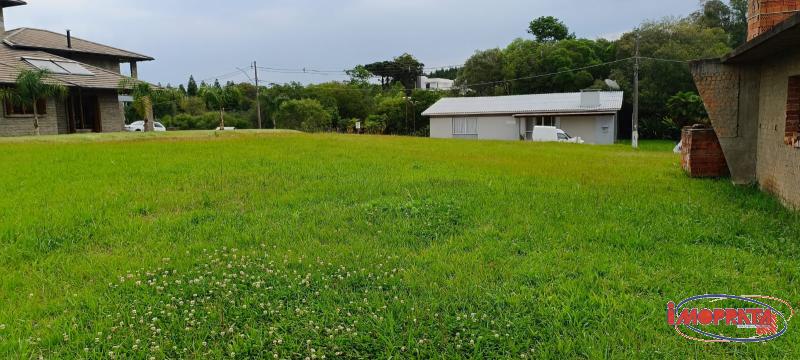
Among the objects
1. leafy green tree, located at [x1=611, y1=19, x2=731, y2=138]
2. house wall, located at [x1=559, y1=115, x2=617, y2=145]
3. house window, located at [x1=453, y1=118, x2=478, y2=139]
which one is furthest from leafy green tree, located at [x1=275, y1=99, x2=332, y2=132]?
leafy green tree, located at [x1=611, y1=19, x2=731, y2=138]

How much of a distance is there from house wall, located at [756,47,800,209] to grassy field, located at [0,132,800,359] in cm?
31

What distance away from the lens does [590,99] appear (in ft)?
109

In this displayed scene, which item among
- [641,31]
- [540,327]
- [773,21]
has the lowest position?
[540,327]

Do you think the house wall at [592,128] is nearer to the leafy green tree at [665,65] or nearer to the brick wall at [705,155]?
the leafy green tree at [665,65]

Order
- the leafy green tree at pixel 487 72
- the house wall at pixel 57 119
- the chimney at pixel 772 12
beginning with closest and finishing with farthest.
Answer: the chimney at pixel 772 12
the house wall at pixel 57 119
the leafy green tree at pixel 487 72

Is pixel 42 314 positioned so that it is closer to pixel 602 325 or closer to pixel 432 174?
pixel 602 325

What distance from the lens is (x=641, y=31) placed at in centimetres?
4019

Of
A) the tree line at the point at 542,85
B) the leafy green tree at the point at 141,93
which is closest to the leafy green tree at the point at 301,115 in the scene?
the tree line at the point at 542,85

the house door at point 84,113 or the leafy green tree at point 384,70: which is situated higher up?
the leafy green tree at point 384,70

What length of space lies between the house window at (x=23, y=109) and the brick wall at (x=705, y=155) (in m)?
24.0

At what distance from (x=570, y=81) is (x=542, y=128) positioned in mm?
14237

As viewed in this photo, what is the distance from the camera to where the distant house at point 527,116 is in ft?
109

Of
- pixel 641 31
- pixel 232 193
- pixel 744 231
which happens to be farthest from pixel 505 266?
pixel 641 31

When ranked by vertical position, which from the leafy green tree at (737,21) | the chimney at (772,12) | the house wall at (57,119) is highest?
the leafy green tree at (737,21)
